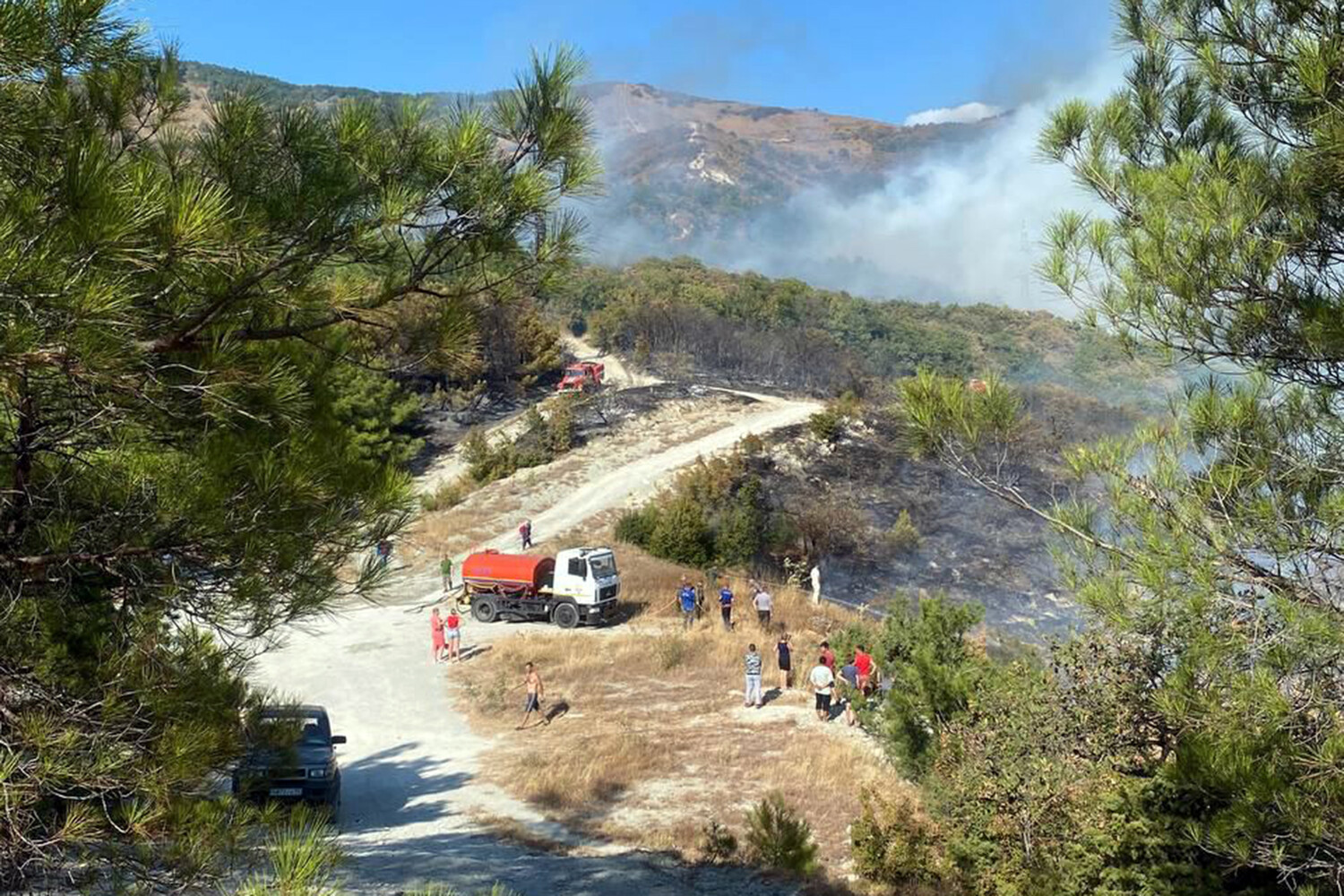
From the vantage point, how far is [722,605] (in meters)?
22.5

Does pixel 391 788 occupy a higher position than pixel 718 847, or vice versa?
pixel 718 847

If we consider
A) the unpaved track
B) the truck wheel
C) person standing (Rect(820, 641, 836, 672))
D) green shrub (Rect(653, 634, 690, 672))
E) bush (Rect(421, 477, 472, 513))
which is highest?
bush (Rect(421, 477, 472, 513))

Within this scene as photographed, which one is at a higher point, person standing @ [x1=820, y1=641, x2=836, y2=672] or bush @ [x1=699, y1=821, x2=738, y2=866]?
person standing @ [x1=820, y1=641, x2=836, y2=672]

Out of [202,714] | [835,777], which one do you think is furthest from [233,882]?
[835,777]

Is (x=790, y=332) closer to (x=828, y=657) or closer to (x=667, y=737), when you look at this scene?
(x=828, y=657)

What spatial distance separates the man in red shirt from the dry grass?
0.75m

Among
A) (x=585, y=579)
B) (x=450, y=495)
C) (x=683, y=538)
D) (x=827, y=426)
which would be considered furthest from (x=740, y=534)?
(x=450, y=495)

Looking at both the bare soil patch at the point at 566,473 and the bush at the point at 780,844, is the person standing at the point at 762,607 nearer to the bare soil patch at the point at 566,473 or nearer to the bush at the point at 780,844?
the bare soil patch at the point at 566,473

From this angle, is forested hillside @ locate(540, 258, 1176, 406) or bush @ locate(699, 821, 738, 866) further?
forested hillside @ locate(540, 258, 1176, 406)

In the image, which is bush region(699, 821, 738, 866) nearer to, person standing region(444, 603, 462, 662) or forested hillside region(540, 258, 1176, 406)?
person standing region(444, 603, 462, 662)

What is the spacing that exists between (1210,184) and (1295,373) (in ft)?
3.49

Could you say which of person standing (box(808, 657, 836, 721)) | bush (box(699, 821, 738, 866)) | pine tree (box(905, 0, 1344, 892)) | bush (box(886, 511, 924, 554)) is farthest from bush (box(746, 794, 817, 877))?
bush (box(886, 511, 924, 554))

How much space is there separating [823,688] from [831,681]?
0.84 ft

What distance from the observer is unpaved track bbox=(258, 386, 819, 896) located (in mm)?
10289
